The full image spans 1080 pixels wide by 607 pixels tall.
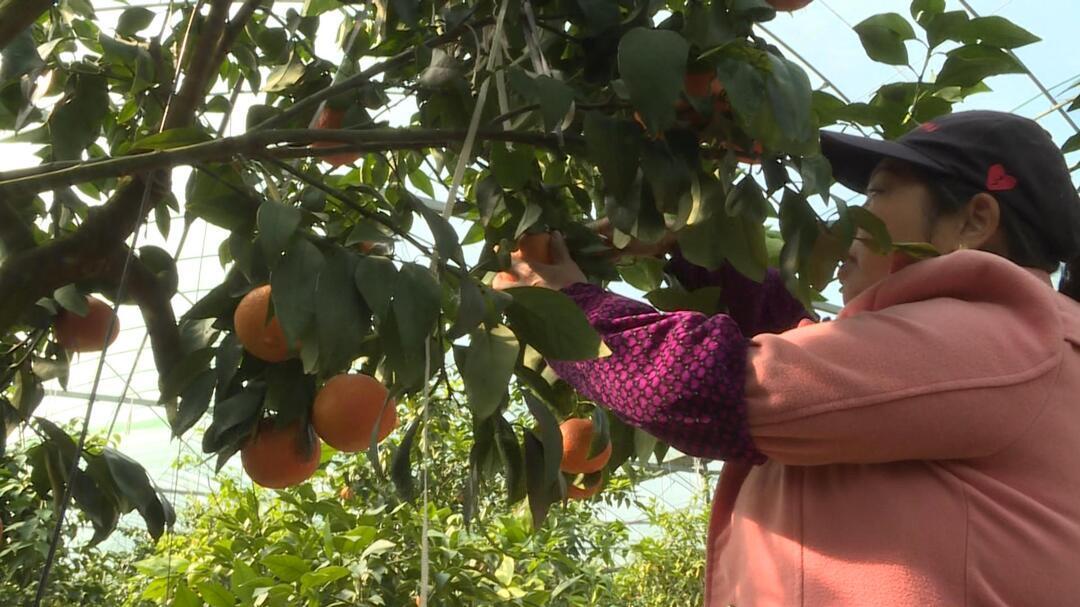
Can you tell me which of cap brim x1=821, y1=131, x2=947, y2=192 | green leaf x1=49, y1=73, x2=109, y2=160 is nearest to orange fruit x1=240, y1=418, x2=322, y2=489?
green leaf x1=49, y1=73, x2=109, y2=160

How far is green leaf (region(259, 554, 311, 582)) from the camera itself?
143cm

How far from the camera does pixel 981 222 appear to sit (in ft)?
2.97

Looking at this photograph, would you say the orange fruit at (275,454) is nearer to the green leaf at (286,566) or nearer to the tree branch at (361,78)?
the tree branch at (361,78)

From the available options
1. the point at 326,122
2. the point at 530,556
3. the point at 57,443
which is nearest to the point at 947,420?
the point at 326,122

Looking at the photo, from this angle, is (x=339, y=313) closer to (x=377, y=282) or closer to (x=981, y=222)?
(x=377, y=282)

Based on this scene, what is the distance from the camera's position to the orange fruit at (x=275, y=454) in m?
0.92

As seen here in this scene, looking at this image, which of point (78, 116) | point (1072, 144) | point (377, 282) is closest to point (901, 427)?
point (377, 282)

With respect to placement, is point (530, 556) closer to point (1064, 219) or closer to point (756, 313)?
point (756, 313)

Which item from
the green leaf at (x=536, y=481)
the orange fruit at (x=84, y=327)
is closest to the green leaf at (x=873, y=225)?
the green leaf at (x=536, y=481)

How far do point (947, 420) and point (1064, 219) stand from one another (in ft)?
0.95

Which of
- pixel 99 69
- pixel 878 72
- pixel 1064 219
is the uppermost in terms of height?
pixel 878 72

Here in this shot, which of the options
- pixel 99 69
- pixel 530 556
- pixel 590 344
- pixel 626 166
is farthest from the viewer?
pixel 530 556

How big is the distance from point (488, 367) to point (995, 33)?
55cm

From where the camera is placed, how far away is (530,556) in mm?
2100
